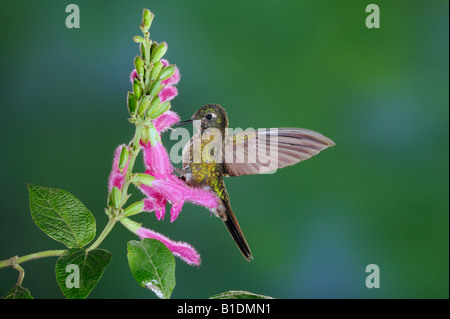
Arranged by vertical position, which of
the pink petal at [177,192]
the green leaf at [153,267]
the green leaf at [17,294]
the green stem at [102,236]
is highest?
the pink petal at [177,192]

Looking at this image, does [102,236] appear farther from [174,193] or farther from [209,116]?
[209,116]

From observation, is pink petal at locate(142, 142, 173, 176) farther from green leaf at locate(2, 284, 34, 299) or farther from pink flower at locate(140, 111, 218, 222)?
green leaf at locate(2, 284, 34, 299)

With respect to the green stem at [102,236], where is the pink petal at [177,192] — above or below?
above

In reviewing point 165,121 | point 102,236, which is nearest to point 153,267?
point 102,236

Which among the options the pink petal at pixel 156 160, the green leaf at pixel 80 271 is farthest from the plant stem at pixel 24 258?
the pink petal at pixel 156 160

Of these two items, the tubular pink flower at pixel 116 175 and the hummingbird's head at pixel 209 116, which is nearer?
the tubular pink flower at pixel 116 175

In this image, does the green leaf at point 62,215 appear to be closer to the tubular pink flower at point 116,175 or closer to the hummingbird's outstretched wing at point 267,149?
the tubular pink flower at point 116,175
